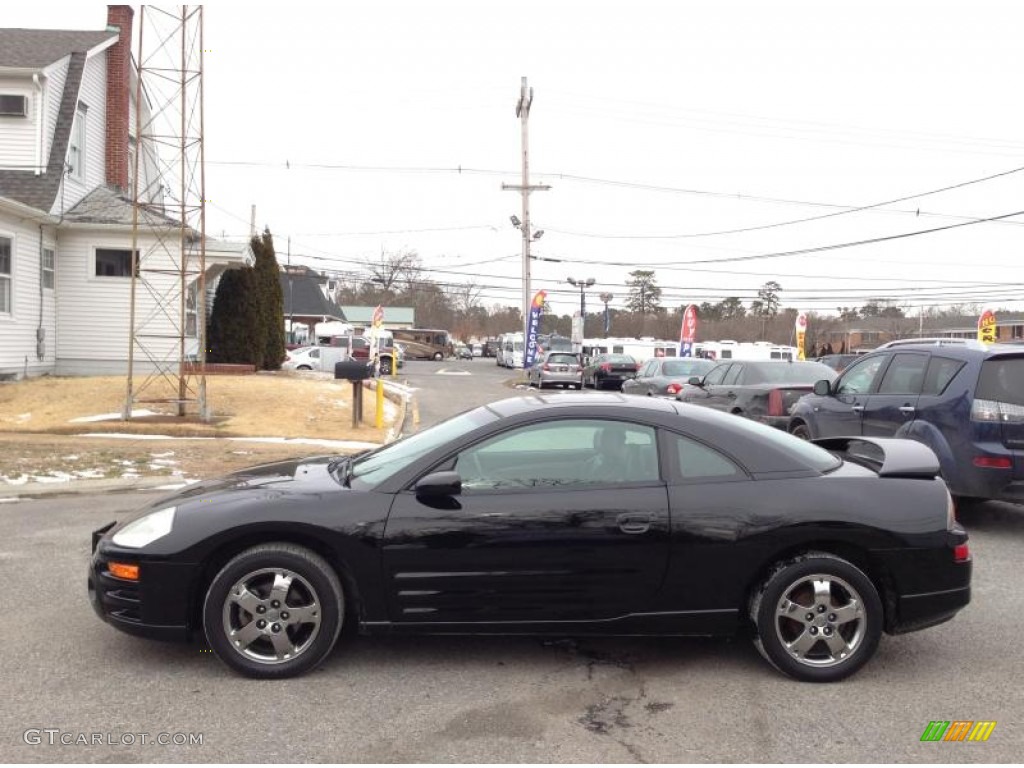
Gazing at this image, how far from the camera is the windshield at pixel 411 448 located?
429cm

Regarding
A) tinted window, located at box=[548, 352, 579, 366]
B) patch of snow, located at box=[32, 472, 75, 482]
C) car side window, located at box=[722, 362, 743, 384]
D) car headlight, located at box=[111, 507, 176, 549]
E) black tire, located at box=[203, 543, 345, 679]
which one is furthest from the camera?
tinted window, located at box=[548, 352, 579, 366]

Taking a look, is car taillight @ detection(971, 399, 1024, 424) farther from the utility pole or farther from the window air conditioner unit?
the utility pole

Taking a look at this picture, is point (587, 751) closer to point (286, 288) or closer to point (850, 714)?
point (850, 714)

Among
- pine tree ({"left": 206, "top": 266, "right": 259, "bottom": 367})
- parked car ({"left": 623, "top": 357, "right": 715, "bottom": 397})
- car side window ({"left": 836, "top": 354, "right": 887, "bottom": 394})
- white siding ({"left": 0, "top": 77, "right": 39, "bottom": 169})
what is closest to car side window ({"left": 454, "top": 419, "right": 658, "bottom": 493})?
car side window ({"left": 836, "top": 354, "right": 887, "bottom": 394})

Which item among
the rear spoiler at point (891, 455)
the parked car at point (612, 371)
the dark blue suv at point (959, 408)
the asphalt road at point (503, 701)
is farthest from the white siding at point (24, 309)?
the parked car at point (612, 371)

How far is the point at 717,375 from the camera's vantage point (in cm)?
1398

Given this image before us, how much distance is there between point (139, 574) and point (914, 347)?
721cm

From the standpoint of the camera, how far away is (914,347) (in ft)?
26.5

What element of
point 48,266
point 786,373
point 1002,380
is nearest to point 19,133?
point 48,266

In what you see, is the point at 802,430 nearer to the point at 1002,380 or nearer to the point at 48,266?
the point at 1002,380

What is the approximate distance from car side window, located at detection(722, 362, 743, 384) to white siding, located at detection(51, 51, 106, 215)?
14.9 meters

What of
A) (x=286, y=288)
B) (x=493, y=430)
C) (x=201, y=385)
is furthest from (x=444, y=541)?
(x=286, y=288)

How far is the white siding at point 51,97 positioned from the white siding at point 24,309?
1.95 m

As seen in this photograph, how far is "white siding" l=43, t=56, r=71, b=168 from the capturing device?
58.7 feet
